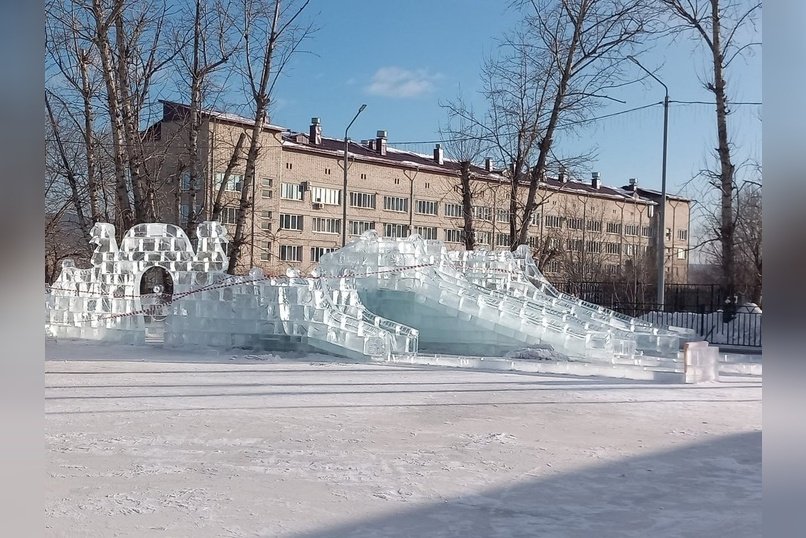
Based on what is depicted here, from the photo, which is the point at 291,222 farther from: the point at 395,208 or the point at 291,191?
Answer: the point at 395,208

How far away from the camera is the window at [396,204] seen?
48875mm

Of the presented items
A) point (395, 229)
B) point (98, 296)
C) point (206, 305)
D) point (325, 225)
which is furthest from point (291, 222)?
point (206, 305)

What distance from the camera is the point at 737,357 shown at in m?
15.2

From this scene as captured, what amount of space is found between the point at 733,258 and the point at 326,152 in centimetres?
3120

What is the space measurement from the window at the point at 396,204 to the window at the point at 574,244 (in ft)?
35.2

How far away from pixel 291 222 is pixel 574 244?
1834 cm

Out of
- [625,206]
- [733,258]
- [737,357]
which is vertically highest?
[625,206]

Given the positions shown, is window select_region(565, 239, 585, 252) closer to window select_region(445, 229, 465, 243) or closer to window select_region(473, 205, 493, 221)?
window select_region(473, 205, 493, 221)

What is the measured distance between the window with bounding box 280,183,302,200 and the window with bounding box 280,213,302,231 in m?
1.16

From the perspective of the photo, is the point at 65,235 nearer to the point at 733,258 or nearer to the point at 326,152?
the point at 326,152

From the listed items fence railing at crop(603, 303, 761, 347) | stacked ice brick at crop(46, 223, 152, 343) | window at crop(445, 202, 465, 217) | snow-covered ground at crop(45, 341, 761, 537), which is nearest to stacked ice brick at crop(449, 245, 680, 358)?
fence railing at crop(603, 303, 761, 347)

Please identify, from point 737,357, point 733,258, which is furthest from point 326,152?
point 737,357

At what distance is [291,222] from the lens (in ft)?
157

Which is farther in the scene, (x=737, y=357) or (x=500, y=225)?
(x=500, y=225)
